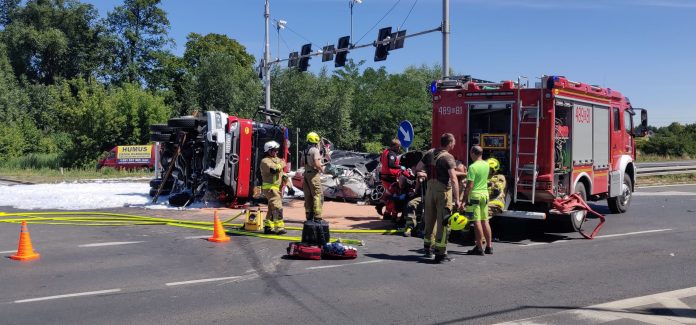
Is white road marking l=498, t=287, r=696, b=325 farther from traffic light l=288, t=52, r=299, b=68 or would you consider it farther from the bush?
the bush

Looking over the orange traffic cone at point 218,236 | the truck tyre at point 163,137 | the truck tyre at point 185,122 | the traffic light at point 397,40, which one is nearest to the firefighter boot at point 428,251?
the orange traffic cone at point 218,236

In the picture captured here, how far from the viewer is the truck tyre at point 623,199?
14.6 meters

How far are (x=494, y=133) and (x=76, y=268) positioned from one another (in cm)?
763

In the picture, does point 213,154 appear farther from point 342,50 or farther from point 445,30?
point 342,50

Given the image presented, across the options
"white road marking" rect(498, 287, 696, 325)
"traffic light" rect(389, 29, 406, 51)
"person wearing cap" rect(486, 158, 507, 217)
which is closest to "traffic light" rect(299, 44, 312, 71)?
"traffic light" rect(389, 29, 406, 51)

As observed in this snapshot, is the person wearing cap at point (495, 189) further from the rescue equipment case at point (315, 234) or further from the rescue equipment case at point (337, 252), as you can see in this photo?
the rescue equipment case at point (315, 234)

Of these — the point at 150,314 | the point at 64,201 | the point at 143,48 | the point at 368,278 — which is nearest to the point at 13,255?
the point at 150,314

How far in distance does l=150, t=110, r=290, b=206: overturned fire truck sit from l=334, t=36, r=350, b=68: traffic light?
29.8ft

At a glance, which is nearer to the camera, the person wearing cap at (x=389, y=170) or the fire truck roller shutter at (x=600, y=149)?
the person wearing cap at (x=389, y=170)

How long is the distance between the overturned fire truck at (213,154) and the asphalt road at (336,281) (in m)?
3.76

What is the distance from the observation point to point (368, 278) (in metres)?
7.57

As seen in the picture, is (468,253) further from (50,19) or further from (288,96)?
(50,19)

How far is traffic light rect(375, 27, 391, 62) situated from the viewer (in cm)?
2206

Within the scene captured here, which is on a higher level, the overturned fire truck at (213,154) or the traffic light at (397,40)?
the traffic light at (397,40)
